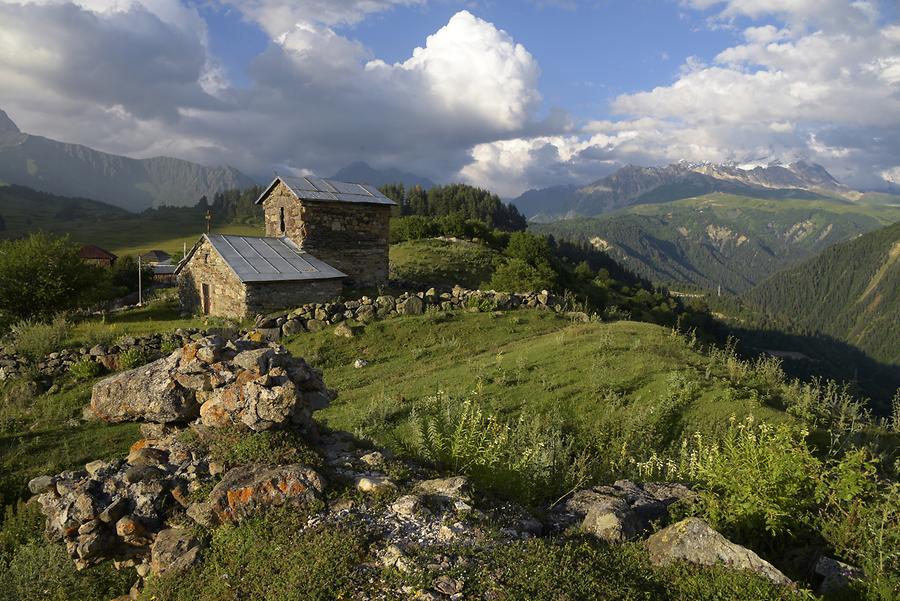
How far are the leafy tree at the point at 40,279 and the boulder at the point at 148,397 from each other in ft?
63.4

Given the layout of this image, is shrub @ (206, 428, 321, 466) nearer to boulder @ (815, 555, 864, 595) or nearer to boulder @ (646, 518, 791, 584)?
boulder @ (646, 518, 791, 584)

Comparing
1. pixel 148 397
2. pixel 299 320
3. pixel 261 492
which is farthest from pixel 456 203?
pixel 261 492

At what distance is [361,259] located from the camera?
103 feet

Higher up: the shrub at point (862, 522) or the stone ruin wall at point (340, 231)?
the stone ruin wall at point (340, 231)

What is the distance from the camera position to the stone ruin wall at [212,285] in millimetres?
22953

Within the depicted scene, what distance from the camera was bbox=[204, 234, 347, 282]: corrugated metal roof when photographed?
23.0m

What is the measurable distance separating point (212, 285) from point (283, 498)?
71.7ft

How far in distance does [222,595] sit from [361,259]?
27.6 metres

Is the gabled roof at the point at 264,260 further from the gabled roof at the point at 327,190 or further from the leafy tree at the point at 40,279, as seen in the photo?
the leafy tree at the point at 40,279

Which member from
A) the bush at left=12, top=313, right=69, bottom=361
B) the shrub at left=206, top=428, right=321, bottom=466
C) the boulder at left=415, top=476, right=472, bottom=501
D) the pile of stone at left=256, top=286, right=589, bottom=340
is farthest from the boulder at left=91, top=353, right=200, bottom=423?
the bush at left=12, top=313, right=69, bottom=361

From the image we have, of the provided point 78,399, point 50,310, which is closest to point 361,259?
point 50,310

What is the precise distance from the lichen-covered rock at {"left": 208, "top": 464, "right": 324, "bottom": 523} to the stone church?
17657 millimetres

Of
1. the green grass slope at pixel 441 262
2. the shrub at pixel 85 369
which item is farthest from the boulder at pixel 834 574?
the green grass slope at pixel 441 262

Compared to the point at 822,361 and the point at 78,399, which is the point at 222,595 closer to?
the point at 78,399
